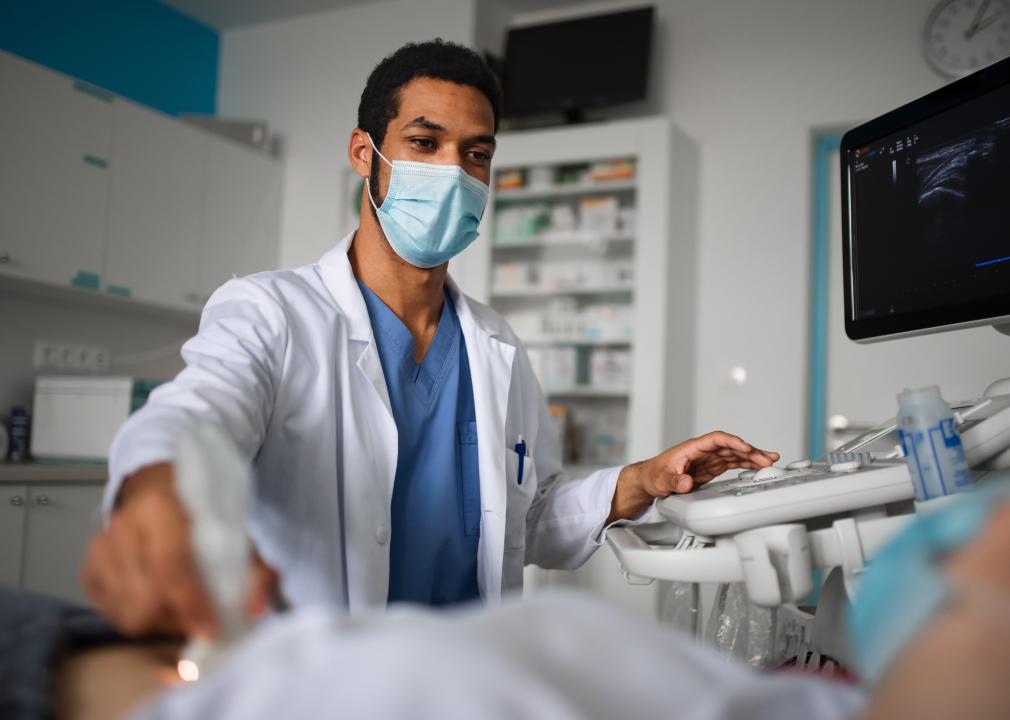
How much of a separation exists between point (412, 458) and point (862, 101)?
2718 mm

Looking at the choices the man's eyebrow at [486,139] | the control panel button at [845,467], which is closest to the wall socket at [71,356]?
the man's eyebrow at [486,139]

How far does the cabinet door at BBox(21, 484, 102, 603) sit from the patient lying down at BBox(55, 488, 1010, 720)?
2.36 metres

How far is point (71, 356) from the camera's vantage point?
3393mm

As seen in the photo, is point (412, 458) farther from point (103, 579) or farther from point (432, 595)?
point (103, 579)

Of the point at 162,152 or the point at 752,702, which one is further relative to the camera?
the point at 162,152

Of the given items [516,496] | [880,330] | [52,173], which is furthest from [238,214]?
[880,330]

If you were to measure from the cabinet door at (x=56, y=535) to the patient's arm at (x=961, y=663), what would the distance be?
2.57m

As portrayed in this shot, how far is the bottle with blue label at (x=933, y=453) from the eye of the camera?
2.86 ft

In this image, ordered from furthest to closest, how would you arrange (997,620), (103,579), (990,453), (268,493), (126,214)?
(126,214) → (268,493) → (990,453) → (103,579) → (997,620)

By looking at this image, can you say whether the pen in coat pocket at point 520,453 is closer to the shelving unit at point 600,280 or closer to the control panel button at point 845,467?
the control panel button at point 845,467

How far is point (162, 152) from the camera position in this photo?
350 centimetres

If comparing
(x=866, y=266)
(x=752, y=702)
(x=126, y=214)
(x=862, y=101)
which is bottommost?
(x=752, y=702)

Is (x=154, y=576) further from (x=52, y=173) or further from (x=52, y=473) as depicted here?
(x=52, y=173)

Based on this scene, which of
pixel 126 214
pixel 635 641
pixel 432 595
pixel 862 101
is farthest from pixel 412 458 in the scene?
pixel 862 101
